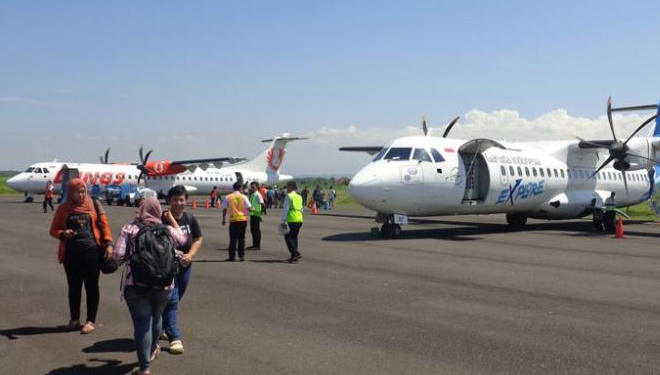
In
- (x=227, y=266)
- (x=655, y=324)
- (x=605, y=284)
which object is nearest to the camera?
(x=655, y=324)

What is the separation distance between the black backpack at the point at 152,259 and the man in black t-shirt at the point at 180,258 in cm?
71

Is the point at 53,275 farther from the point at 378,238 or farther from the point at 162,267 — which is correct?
the point at 378,238

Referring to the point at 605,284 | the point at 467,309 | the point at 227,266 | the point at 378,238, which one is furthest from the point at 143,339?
the point at 378,238

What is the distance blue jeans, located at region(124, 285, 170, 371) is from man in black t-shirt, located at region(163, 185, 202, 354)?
0.70 metres

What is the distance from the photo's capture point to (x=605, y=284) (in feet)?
31.3

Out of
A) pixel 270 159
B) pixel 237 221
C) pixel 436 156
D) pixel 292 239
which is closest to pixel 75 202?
pixel 237 221

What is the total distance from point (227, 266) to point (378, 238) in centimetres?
Result: 632

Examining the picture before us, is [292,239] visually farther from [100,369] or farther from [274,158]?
[274,158]

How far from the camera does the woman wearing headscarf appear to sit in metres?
6.32

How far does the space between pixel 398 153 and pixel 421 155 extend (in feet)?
2.24

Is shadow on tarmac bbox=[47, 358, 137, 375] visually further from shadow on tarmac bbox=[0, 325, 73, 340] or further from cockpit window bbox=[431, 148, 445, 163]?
cockpit window bbox=[431, 148, 445, 163]

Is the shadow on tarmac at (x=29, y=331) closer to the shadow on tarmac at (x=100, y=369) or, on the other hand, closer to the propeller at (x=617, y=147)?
the shadow on tarmac at (x=100, y=369)

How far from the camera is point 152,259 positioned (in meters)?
4.69

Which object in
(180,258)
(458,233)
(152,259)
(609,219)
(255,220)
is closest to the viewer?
(152,259)
